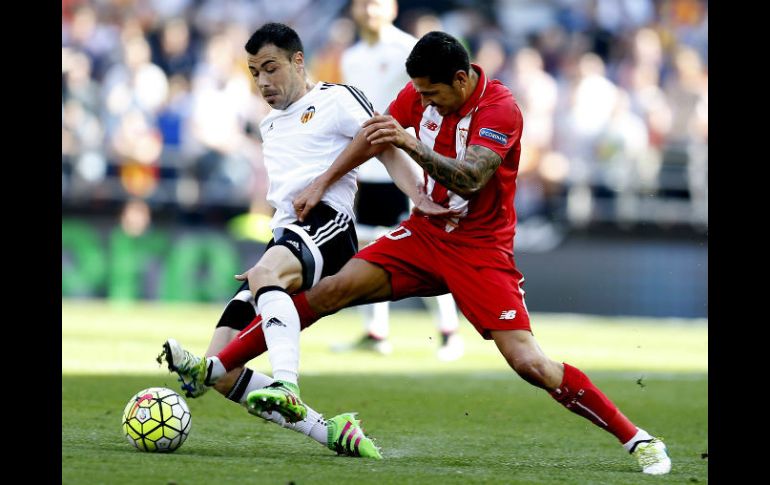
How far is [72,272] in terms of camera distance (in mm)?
15719

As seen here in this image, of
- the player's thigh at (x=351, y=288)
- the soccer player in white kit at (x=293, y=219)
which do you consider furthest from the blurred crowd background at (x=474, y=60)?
the player's thigh at (x=351, y=288)

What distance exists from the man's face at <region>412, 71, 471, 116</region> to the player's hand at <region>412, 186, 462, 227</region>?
0.45m

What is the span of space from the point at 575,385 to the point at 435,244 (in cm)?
96

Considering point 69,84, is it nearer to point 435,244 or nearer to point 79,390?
point 79,390

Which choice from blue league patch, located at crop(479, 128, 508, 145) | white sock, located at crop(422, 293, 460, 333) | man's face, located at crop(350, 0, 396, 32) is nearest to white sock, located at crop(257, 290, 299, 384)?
blue league patch, located at crop(479, 128, 508, 145)

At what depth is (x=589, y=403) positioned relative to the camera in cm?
570

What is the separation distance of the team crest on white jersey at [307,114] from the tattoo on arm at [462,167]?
2.68 ft

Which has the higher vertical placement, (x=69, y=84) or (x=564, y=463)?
(x=69, y=84)

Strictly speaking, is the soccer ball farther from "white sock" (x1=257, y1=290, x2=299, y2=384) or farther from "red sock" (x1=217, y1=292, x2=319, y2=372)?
"white sock" (x1=257, y1=290, x2=299, y2=384)

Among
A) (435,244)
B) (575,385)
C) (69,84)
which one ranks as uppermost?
(69,84)

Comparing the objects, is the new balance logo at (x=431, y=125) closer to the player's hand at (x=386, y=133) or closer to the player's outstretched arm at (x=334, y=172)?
the player's outstretched arm at (x=334, y=172)

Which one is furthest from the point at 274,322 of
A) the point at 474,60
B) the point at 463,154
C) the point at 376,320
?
the point at 474,60

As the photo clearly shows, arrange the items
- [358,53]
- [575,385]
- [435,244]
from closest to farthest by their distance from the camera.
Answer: [575,385], [435,244], [358,53]
